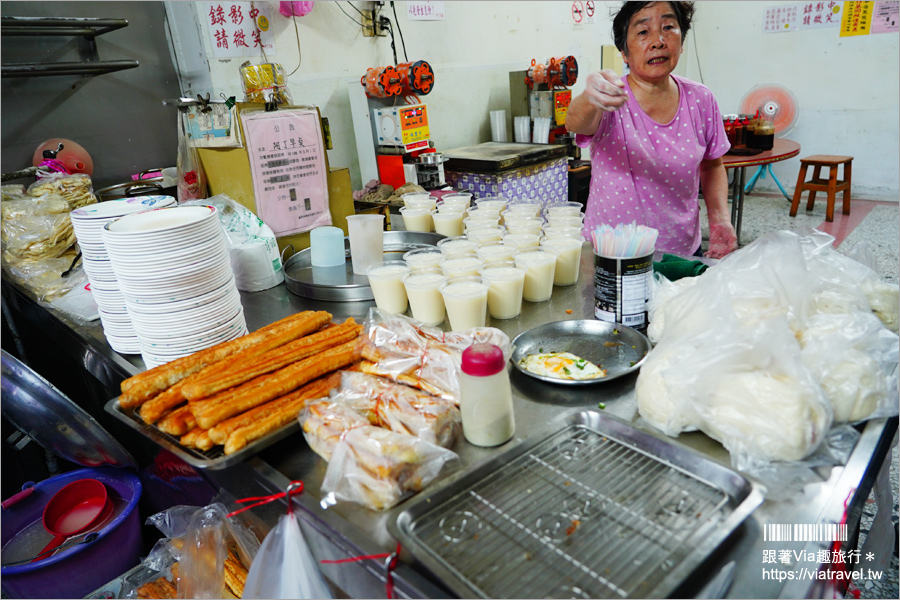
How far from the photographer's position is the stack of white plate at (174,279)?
148 cm

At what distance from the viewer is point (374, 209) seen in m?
3.43

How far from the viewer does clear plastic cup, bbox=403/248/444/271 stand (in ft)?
6.01

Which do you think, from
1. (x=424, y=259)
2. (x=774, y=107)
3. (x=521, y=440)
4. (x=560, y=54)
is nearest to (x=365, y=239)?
(x=424, y=259)

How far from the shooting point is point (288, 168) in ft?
8.16

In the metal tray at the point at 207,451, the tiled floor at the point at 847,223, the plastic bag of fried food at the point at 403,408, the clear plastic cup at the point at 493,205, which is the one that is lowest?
the tiled floor at the point at 847,223

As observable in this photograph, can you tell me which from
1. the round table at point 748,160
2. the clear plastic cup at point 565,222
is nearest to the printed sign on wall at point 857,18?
the round table at point 748,160

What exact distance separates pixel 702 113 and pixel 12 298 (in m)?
3.33

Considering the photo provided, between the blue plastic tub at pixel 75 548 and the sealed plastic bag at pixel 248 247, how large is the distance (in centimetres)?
94

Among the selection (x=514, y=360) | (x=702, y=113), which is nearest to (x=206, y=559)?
(x=514, y=360)

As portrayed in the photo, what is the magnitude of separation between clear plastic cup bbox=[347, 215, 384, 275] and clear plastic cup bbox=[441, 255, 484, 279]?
356mm

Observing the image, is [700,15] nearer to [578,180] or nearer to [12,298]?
[578,180]

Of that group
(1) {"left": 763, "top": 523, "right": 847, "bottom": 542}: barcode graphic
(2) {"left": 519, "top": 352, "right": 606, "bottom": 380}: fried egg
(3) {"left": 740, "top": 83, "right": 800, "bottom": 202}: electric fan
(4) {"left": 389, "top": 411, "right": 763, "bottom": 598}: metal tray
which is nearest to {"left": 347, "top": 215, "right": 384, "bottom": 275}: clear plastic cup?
(2) {"left": 519, "top": 352, "right": 606, "bottom": 380}: fried egg

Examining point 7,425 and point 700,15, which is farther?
point 700,15

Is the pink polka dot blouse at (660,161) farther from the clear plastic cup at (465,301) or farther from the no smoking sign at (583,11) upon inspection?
the no smoking sign at (583,11)
